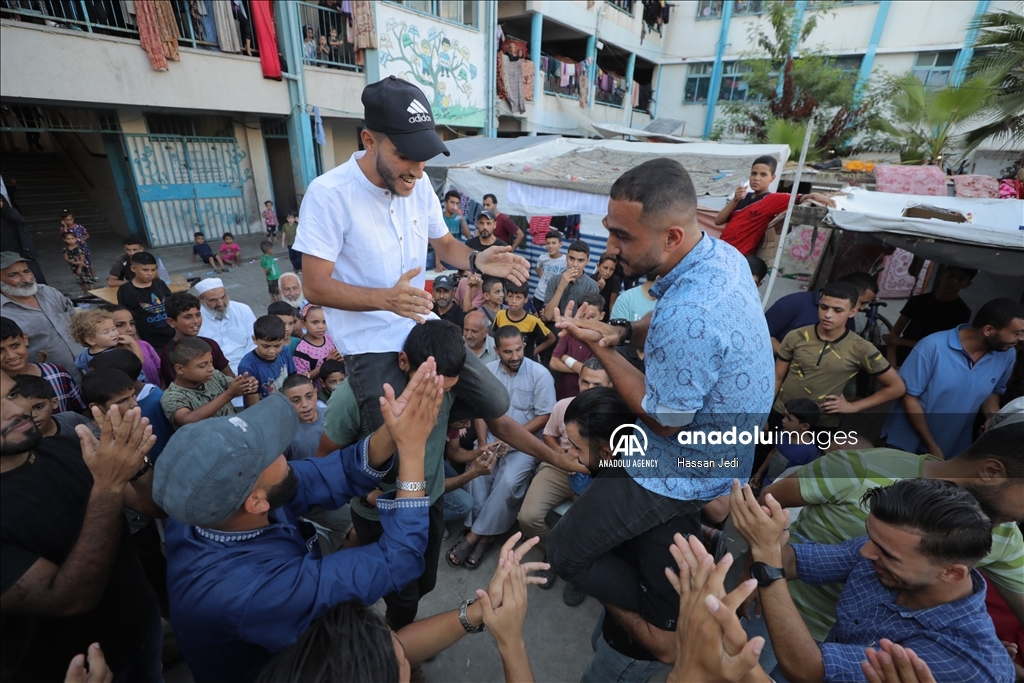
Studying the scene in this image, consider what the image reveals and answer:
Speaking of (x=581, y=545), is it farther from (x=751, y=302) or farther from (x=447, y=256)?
(x=447, y=256)

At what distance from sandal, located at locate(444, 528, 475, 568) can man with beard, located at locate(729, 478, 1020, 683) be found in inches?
91.3

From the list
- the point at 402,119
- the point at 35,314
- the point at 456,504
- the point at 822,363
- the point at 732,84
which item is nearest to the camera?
the point at 402,119

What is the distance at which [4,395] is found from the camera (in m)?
1.19

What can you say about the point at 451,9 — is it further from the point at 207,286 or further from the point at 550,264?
the point at 207,286

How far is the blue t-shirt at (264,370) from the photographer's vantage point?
397cm

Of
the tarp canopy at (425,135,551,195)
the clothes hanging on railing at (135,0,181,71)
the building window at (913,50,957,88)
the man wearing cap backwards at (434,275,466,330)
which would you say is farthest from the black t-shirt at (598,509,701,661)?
the building window at (913,50,957,88)

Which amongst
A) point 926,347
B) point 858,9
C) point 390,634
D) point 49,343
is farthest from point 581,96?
point 390,634

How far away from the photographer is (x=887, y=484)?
79.8 inches

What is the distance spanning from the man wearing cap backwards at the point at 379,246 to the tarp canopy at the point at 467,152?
8.00 m

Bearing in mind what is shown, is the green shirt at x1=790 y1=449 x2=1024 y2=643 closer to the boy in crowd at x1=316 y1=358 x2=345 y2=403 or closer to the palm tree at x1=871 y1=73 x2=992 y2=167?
the boy in crowd at x1=316 y1=358 x2=345 y2=403

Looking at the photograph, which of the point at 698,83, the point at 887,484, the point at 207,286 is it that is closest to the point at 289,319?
the point at 207,286

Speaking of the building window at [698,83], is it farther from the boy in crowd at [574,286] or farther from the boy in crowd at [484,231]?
the boy in crowd at [574,286]

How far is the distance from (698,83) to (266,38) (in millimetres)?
21458

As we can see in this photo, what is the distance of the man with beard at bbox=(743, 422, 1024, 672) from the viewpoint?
1862 mm
